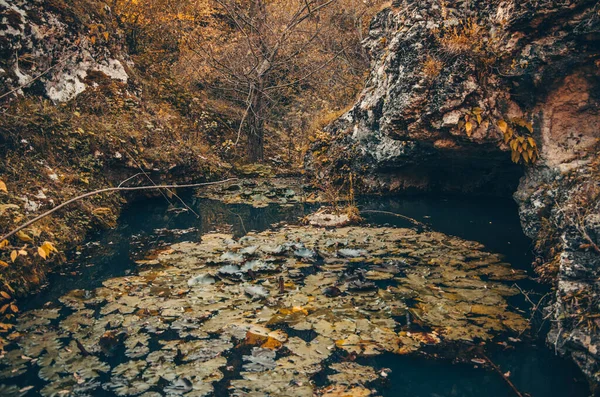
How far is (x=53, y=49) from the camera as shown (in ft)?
36.9

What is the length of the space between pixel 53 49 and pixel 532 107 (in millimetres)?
10826

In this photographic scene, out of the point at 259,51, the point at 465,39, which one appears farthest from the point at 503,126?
the point at 259,51

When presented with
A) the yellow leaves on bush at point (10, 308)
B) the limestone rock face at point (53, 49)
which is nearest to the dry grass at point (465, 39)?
the limestone rock face at point (53, 49)

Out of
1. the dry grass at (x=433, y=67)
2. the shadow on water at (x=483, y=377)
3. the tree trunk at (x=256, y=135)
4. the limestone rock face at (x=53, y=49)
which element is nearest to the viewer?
the shadow on water at (x=483, y=377)

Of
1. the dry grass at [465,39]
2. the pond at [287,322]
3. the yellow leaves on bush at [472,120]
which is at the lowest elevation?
the pond at [287,322]

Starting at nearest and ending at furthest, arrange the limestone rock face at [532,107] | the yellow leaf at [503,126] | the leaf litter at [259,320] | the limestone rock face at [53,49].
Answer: the leaf litter at [259,320], the limestone rock face at [532,107], the yellow leaf at [503,126], the limestone rock face at [53,49]

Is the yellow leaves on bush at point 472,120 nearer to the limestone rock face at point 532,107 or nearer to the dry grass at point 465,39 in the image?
the limestone rock face at point 532,107

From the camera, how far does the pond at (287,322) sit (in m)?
4.64

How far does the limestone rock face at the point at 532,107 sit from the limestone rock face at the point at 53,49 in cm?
663

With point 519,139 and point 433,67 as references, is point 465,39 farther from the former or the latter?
point 519,139

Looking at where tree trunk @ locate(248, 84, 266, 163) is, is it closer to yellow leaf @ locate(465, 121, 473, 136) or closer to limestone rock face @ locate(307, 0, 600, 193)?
limestone rock face @ locate(307, 0, 600, 193)

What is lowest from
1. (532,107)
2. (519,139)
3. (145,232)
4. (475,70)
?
(145,232)

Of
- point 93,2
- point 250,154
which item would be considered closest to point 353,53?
point 250,154

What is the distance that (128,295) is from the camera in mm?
6453
